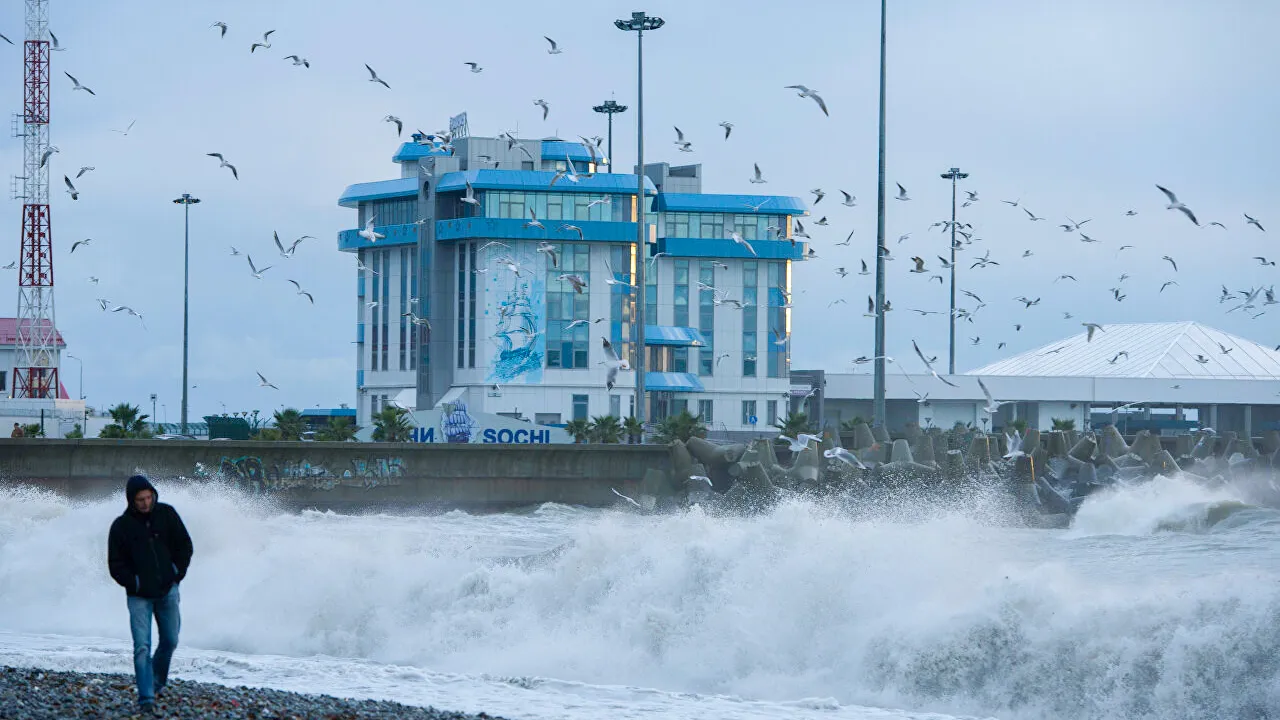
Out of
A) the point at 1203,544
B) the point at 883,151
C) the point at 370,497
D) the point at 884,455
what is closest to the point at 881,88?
the point at 883,151

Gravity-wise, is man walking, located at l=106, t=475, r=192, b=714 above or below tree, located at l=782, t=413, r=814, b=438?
above

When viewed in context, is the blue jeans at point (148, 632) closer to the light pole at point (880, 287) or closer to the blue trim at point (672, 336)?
the light pole at point (880, 287)

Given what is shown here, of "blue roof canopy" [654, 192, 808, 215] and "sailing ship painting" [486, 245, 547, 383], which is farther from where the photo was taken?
"blue roof canopy" [654, 192, 808, 215]

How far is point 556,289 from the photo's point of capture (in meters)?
77.1

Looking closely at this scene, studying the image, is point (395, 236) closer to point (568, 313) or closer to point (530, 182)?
point (530, 182)

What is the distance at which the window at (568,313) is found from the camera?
7669cm

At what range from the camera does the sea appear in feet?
47.5

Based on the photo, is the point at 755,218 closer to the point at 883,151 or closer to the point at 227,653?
the point at 883,151

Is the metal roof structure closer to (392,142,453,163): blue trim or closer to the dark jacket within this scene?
(392,142,453,163): blue trim

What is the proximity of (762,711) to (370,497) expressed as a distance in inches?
947

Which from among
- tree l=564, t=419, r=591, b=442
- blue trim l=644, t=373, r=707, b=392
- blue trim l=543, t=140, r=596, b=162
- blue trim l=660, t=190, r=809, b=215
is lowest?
tree l=564, t=419, r=591, b=442

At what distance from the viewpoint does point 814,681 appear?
1584 centimetres

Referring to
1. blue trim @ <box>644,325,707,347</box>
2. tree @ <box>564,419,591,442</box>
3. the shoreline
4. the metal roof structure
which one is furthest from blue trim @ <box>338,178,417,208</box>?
the shoreline

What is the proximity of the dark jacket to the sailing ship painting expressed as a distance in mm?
65437
